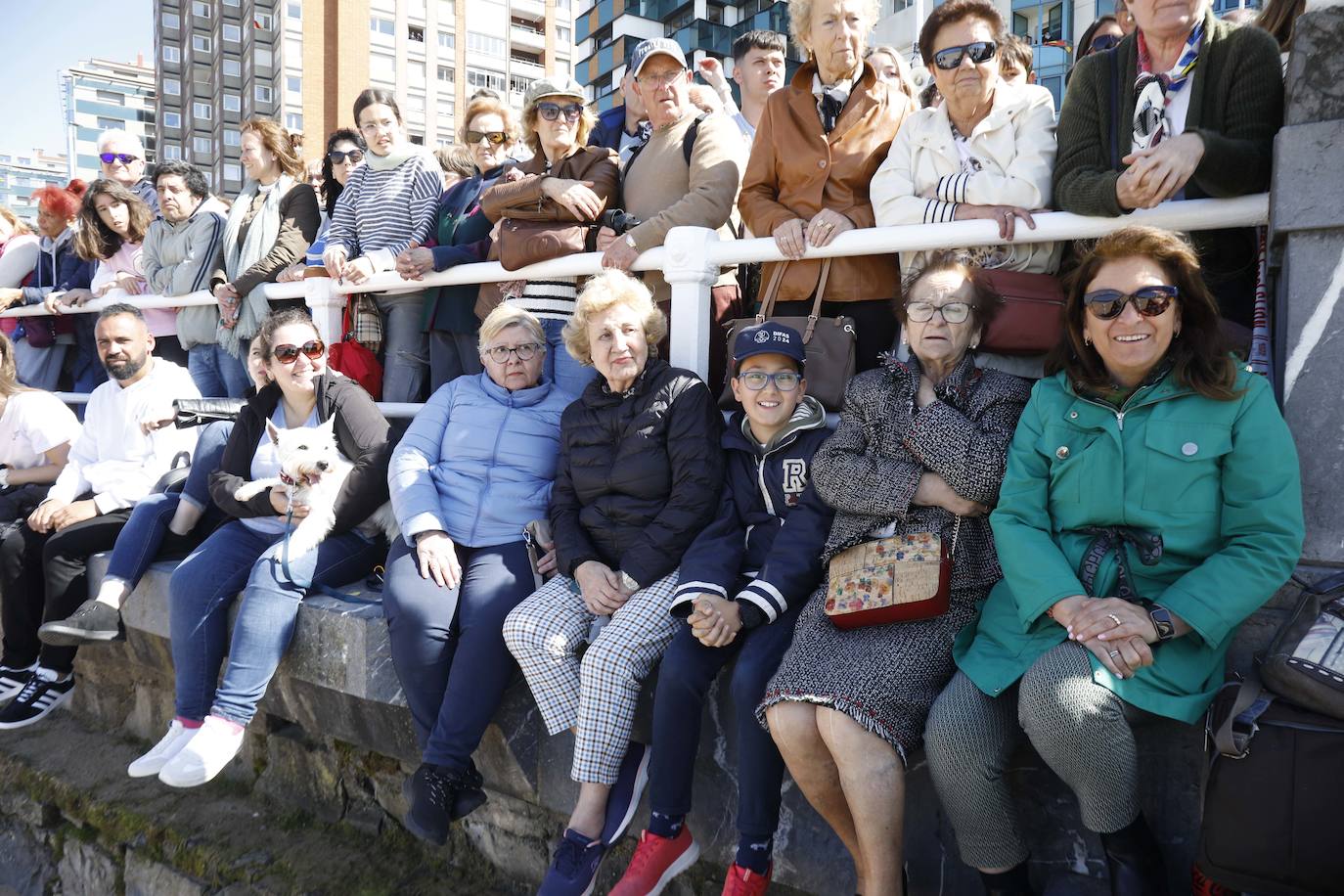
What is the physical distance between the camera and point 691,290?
337 centimetres

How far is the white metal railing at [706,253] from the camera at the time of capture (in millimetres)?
2516

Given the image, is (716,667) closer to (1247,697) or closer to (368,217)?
(1247,697)

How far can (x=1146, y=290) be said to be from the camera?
2.25 metres

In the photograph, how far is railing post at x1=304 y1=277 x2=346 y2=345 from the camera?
463cm

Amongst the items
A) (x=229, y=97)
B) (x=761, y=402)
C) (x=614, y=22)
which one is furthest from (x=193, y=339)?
(x=229, y=97)

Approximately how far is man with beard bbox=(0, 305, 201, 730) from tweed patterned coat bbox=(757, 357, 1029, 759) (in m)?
3.44

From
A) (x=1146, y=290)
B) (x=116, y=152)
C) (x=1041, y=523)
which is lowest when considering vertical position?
(x=1041, y=523)

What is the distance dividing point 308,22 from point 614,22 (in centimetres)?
1648

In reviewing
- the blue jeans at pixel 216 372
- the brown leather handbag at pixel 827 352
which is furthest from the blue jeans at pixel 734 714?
the blue jeans at pixel 216 372

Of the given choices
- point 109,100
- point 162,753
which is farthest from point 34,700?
point 109,100

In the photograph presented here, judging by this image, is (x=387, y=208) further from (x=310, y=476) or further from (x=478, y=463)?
(x=478, y=463)

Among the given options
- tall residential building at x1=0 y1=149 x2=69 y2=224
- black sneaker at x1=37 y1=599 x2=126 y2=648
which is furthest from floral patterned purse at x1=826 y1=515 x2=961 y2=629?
tall residential building at x1=0 y1=149 x2=69 y2=224

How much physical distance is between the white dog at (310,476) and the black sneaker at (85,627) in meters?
0.90

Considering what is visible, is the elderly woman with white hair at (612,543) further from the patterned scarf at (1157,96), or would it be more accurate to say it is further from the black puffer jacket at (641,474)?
the patterned scarf at (1157,96)
